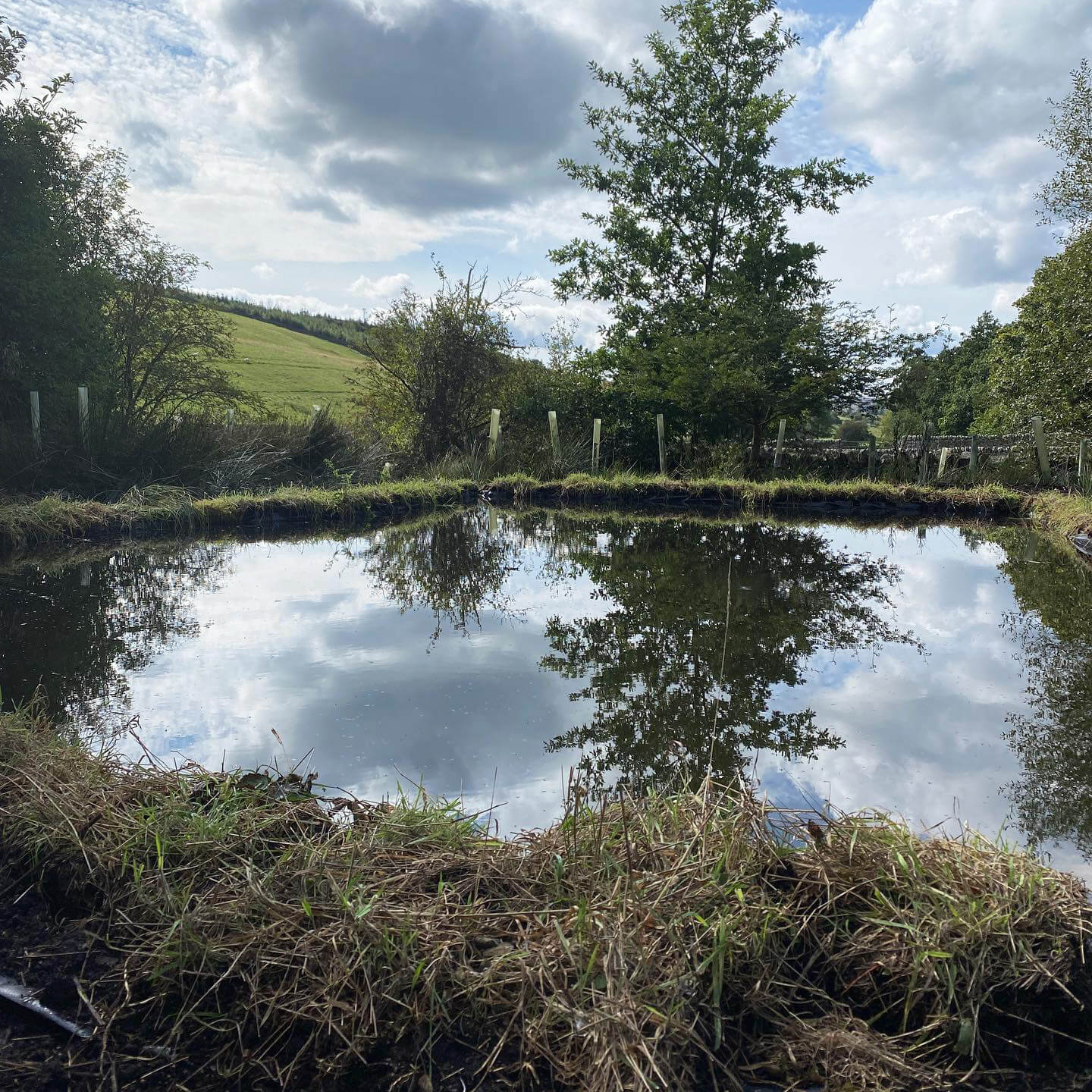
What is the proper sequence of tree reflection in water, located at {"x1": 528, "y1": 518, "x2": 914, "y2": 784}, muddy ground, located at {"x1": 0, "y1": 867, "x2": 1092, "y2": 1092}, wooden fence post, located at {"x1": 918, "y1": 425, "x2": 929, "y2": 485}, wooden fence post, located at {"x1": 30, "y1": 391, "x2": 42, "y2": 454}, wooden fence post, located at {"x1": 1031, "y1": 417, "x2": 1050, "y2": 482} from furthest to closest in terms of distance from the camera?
wooden fence post, located at {"x1": 918, "y1": 425, "x2": 929, "y2": 485} → wooden fence post, located at {"x1": 1031, "y1": 417, "x2": 1050, "y2": 482} → wooden fence post, located at {"x1": 30, "y1": 391, "x2": 42, "y2": 454} → tree reflection in water, located at {"x1": 528, "y1": 518, "x2": 914, "y2": 784} → muddy ground, located at {"x1": 0, "y1": 867, "x2": 1092, "y2": 1092}

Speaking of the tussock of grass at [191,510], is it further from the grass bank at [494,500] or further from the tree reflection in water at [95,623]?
the tree reflection in water at [95,623]

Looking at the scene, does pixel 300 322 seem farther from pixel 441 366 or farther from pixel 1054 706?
pixel 1054 706

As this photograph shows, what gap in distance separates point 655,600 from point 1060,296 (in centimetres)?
1081

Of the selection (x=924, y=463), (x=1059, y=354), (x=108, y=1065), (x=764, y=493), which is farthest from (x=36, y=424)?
(x=1059, y=354)

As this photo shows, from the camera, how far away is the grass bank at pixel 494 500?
8.72 meters

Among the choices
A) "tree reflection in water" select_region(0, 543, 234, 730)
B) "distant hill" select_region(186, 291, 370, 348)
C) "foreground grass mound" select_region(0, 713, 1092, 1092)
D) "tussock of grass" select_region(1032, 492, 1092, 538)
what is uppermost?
"distant hill" select_region(186, 291, 370, 348)

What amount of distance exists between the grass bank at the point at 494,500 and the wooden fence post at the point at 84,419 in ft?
3.91

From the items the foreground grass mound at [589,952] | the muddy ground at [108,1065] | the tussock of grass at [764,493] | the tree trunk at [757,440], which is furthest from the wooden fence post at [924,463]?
the muddy ground at [108,1065]

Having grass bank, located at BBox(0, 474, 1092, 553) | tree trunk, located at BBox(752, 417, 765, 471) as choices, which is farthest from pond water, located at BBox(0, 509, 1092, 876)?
tree trunk, located at BBox(752, 417, 765, 471)

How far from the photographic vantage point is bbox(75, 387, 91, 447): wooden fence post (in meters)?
10.3

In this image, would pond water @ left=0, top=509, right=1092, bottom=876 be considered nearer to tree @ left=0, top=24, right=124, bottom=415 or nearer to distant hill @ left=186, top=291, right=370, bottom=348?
tree @ left=0, top=24, right=124, bottom=415

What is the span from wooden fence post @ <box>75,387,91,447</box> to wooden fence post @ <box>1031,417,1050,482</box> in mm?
14070

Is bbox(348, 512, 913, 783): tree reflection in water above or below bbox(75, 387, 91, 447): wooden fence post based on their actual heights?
below

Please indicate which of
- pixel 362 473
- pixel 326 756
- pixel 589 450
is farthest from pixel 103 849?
pixel 589 450
